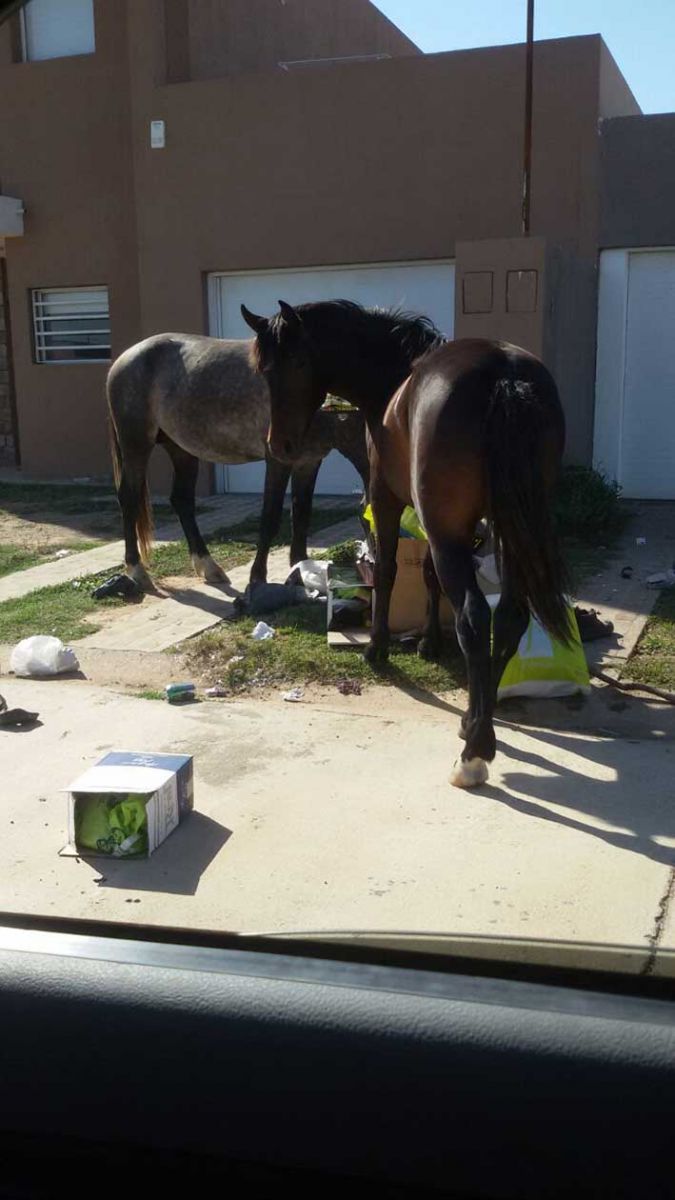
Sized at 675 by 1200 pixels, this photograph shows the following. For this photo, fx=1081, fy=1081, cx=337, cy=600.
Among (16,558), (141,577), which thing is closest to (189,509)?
(141,577)

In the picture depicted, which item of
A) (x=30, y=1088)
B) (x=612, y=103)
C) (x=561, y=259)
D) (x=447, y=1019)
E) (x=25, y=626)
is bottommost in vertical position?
(x=25, y=626)

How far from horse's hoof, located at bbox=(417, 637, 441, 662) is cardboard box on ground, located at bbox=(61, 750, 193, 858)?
2.30 meters

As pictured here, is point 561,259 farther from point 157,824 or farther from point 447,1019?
point 447,1019

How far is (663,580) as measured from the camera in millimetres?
7242

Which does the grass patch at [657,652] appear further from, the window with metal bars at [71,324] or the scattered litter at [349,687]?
the window with metal bars at [71,324]

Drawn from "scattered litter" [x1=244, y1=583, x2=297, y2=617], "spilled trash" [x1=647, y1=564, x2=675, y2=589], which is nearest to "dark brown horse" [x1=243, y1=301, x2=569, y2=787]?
"scattered litter" [x1=244, y1=583, x2=297, y2=617]

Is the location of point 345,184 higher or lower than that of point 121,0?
lower

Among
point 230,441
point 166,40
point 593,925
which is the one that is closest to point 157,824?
point 593,925

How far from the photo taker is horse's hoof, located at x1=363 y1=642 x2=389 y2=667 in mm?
5660

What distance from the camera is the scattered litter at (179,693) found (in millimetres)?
5285

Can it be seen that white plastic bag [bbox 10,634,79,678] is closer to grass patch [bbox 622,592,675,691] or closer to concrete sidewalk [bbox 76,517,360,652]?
concrete sidewalk [bbox 76,517,360,652]

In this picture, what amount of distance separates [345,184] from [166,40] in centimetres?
282

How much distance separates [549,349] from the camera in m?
8.62

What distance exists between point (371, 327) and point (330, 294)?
6.63m
